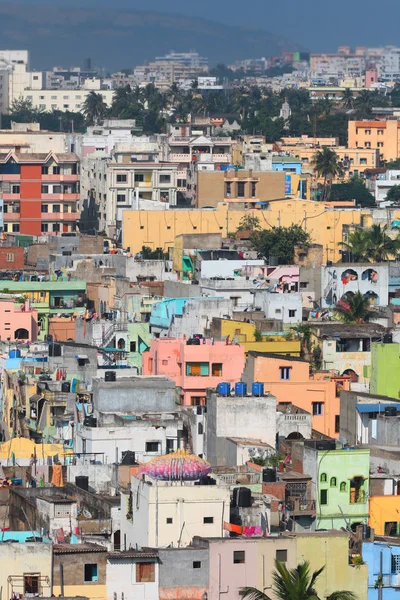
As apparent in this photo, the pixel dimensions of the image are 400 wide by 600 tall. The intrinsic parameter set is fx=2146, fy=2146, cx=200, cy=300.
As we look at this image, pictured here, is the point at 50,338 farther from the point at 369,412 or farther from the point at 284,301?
the point at 369,412

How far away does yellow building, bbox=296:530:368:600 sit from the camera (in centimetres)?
2983

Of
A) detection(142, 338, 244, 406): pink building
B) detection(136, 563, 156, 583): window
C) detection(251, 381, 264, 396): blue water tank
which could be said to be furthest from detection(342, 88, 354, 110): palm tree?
detection(136, 563, 156, 583): window

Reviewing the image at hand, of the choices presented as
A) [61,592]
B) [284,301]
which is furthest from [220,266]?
[61,592]

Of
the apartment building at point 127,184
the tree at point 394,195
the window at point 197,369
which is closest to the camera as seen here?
the window at point 197,369

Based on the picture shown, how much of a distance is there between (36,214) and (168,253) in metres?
14.6

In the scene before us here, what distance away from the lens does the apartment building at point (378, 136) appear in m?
127

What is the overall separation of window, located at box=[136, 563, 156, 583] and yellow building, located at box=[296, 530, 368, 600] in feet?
6.65

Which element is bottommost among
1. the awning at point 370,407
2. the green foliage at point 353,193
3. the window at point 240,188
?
the awning at point 370,407

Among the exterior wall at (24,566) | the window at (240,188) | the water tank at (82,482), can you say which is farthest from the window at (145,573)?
the window at (240,188)

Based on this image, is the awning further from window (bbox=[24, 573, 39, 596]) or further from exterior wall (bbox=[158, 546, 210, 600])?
window (bbox=[24, 573, 39, 596])

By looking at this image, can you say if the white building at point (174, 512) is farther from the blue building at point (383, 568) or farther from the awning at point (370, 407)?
the awning at point (370, 407)

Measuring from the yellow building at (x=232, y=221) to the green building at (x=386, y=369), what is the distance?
91.3 ft

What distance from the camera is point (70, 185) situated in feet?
292

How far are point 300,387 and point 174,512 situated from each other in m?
14.0
